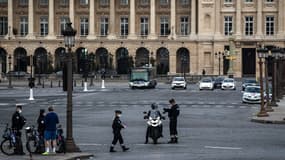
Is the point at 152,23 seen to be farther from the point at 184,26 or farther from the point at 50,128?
the point at 50,128

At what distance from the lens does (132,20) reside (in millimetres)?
150000

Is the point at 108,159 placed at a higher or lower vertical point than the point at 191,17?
lower

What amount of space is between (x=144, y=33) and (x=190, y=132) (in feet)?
359

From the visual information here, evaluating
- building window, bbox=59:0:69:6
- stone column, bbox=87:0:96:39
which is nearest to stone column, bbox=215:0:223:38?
stone column, bbox=87:0:96:39

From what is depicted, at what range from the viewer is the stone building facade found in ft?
473

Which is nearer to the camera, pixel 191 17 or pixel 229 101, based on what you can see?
pixel 229 101

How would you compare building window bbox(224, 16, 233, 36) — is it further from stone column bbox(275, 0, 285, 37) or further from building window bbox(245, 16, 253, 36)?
stone column bbox(275, 0, 285, 37)

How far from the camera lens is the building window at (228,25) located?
145m

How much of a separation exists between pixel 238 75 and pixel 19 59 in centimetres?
3589

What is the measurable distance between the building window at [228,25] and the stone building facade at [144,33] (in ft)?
0.52

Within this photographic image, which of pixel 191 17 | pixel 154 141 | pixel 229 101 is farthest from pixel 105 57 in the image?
pixel 154 141

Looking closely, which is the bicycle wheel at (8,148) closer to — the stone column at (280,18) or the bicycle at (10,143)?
the bicycle at (10,143)

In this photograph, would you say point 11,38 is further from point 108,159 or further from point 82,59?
point 108,159

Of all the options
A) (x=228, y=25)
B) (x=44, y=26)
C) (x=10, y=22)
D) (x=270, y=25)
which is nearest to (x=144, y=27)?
(x=228, y=25)
